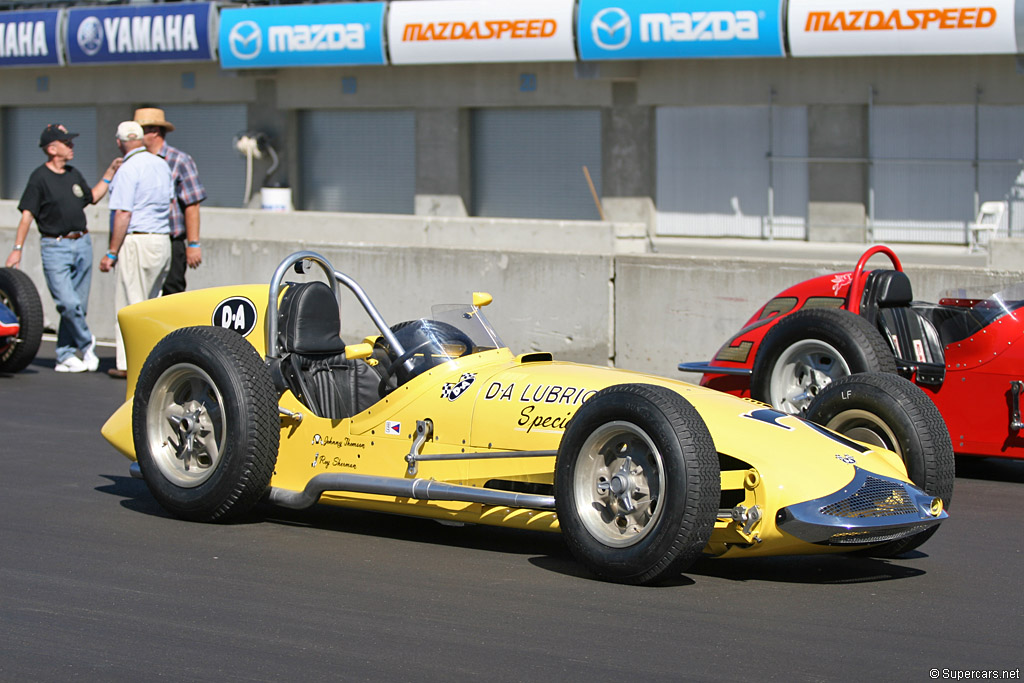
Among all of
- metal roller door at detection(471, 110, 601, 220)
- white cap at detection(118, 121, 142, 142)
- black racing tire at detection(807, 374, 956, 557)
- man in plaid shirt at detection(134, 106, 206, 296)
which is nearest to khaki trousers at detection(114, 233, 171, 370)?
man in plaid shirt at detection(134, 106, 206, 296)

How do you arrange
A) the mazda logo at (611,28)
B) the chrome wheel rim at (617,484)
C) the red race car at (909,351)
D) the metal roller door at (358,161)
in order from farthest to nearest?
the metal roller door at (358,161), the mazda logo at (611,28), the red race car at (909,351), the chrome wheel rim at (617,484)

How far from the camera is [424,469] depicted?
5910 mm

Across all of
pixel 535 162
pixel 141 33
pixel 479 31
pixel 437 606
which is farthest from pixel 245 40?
pixel 437 606

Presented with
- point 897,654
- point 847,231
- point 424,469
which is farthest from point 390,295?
point 847,231

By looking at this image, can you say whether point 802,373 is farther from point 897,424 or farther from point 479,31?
point 479,31

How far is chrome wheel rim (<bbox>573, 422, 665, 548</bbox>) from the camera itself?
527 cm

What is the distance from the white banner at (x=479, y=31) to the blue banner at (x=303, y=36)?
0.43m

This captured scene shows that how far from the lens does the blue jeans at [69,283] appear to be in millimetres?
11242

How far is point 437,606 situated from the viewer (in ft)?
16.5

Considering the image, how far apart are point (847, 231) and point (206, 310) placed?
1656cm

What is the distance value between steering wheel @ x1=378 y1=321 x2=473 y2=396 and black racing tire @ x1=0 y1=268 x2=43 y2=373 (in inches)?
Result: 226

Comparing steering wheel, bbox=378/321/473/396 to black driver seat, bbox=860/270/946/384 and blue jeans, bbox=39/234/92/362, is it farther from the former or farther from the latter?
blue jeans, bbox=39/234/92/362

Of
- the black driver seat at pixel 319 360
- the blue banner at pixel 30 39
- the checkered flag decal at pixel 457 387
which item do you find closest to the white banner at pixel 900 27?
the black driver seat at pixel 319 360

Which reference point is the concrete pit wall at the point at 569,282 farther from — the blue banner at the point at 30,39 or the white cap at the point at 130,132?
the blue banner at the point at 30,39
